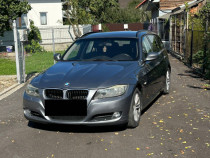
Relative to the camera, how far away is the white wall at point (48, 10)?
116 ft

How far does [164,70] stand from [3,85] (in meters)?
5.52

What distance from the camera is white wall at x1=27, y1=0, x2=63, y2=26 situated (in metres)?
35.3

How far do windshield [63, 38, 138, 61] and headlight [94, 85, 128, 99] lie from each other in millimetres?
1358

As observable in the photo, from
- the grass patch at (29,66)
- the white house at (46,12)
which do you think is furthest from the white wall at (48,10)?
the grass patch at (29,66)

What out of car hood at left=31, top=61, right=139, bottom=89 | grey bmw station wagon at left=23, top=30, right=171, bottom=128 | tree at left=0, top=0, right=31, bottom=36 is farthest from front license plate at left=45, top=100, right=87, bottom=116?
tree at left=0, top=0, right=31, bottom=36

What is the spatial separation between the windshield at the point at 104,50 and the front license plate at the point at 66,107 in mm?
1686

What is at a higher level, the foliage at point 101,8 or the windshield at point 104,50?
the foliage at point 101,8

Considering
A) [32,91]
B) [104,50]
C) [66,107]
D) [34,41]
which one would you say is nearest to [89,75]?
[66,107]

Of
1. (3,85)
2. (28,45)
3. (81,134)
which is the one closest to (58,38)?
(28,45)

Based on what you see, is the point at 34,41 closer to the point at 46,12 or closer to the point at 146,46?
the point at 46,12

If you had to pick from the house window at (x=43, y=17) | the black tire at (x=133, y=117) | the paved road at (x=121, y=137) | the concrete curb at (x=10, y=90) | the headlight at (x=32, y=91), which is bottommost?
the concrete curb at (x=10, y=90)

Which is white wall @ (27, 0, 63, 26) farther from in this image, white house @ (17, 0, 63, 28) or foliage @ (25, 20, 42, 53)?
foliage @ (25, 20, 42, 53)

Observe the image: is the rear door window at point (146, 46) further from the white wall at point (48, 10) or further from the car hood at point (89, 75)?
the white wall at point (48, 10)

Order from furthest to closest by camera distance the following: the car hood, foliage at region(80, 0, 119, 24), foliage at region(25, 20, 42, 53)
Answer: foliage at region(80, 0, 119, 24) → foliage at region(25, 20, 42, 53) → the car hood
